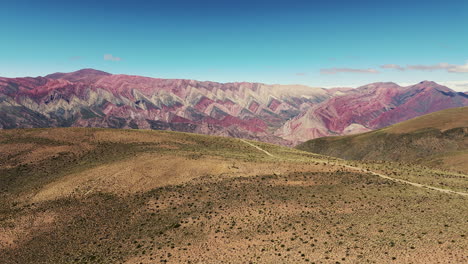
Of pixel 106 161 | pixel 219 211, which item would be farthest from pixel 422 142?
pixel 106 161

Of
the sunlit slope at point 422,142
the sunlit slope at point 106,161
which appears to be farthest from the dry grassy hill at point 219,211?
the sunlit slope at point 422,142

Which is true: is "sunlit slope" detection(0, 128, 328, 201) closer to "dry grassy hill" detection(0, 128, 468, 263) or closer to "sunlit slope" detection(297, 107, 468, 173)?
"dry grassy hill" detection(0, 128, 468, 263)

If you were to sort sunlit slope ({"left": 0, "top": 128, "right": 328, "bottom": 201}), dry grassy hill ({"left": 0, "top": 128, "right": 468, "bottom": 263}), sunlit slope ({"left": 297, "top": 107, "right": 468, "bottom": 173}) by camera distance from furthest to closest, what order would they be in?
sunlit slope ({"left": 297, "top": 107, "right": 468, "bottom": 173})
sunlit slope ({"left": 0, "top": 128, "right": 328, "bottom": 201})
dry grassy hill ({"left": 0, "top": 128, "right": 468, "bottom": 263})

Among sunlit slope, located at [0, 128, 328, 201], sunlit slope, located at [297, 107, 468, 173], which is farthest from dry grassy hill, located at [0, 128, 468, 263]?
sunlit slope, located at [297, 107, 468, 173]

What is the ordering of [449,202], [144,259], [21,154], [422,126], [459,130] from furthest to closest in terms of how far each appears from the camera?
1. [422,126]
2. [459,130]
3. [21,154]
4. [449,202]
5. [144,259]

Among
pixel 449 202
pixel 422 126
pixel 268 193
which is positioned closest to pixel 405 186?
pixel 449 202

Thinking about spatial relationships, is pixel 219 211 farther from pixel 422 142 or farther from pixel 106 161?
pixel 422 142

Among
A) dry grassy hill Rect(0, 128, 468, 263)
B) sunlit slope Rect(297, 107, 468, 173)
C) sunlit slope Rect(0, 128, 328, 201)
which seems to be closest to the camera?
dry grassy hill Rect(0, 128, 468, 263)

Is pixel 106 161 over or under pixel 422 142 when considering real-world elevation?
under

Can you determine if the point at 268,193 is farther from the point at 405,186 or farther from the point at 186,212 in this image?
the point at 405,186
